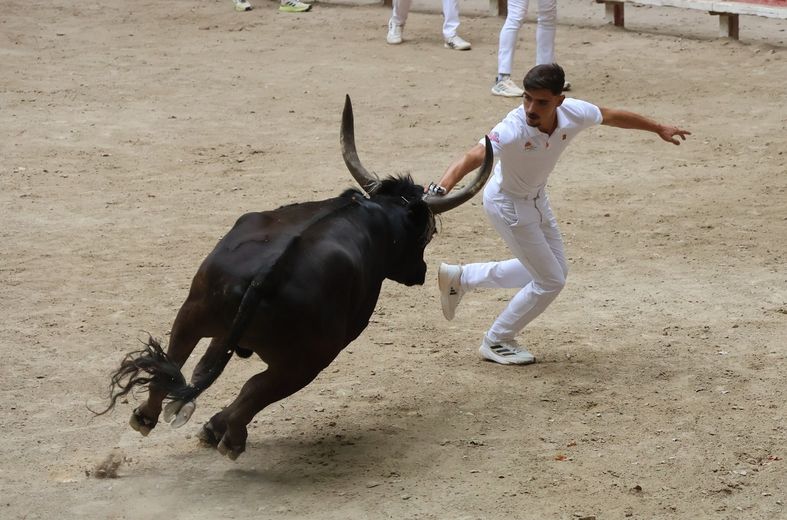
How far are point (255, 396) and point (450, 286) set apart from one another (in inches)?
82.2

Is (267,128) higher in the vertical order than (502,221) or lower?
lower

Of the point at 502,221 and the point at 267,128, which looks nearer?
the point at 502,221

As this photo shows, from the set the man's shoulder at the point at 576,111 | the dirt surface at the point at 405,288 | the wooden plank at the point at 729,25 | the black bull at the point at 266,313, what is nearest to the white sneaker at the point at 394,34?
the dirt surface at the point at 405,288

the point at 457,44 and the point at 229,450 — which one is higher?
the point at 229,450

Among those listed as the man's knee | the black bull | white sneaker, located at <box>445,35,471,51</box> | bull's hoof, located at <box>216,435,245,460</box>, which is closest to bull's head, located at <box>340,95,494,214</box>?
the black bull

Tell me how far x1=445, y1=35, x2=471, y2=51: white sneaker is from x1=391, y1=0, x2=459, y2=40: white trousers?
0.16ft

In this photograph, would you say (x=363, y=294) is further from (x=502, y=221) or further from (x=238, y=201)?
(x=238, y=201)

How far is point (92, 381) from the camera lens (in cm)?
689

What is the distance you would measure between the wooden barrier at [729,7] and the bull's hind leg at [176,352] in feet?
34.8

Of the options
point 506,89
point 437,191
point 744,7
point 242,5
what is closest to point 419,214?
point 437,191

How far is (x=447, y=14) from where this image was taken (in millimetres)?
15148

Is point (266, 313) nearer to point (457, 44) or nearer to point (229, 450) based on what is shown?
point (229, 450)

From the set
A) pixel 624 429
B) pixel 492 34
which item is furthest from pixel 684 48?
pixel 624 429

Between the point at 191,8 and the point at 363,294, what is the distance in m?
12.4
